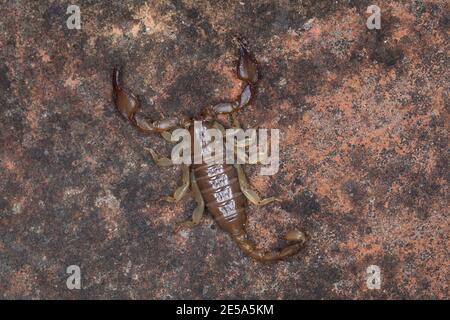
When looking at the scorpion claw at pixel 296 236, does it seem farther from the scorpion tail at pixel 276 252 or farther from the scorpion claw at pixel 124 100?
the scorpion claw at pixel 124 100

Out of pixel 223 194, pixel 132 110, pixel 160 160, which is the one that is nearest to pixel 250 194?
pixel 223 194

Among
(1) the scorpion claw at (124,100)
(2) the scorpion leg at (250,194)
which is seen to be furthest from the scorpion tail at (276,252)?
(1) the scorpion claw at (124,100)

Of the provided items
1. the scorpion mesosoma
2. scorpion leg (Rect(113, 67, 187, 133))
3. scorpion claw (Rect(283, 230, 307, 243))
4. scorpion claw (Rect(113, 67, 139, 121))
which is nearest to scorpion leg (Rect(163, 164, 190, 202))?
A: the scorpion mesosoma

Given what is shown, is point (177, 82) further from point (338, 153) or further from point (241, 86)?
point (338, 153)

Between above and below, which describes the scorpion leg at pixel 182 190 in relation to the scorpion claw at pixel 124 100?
below

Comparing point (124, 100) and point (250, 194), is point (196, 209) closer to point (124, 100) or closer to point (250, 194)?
point (250, 194)

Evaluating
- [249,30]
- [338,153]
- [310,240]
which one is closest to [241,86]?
[249,30]

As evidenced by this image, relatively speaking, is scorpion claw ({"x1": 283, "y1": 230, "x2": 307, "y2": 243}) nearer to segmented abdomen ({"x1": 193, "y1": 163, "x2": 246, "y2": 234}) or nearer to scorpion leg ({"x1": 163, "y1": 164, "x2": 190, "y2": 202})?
segmented abdomen ({"x1": 193, "y1": 163, "x2": 246, "y2": 234})
